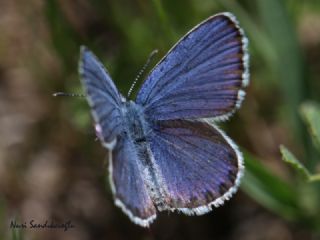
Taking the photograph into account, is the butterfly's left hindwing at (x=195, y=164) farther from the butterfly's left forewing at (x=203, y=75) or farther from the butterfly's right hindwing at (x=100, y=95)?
the butterfly's right hindwing at (x=100, y=95)

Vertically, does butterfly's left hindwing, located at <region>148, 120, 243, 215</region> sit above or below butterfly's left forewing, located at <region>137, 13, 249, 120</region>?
below

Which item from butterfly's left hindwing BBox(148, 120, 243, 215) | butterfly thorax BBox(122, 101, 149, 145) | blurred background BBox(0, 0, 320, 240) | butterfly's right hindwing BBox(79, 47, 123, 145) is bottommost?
blurred background BBox(0, 0, 320, 240)

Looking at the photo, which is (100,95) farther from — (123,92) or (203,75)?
(123,92)

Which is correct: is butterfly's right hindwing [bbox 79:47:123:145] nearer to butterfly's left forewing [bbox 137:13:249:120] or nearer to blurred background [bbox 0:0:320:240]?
butterfly's left forewing [bbox 137:13:249:120]

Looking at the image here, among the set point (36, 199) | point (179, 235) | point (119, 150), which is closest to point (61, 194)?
point (36, 199)

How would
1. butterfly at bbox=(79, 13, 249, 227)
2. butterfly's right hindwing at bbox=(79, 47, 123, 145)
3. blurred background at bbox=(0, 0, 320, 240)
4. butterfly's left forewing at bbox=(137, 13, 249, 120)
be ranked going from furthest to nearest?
1. blurred background at bbox=(0, 0, 320, 240)
2. butterfly's left forewing at bbox=(137, 13, 249, 120)
3. butterfly at bbox=(79, 13, 249, 227)
4. butterfly's right hindwing at bbox=(79, 47, 123, 145)

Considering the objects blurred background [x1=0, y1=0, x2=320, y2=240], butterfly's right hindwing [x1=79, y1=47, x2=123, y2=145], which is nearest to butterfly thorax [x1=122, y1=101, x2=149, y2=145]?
butterfly's right hindwing [x1=79, y1=47, x2=123, y2=145]

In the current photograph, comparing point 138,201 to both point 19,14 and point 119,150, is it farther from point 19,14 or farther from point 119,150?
point 19,14
